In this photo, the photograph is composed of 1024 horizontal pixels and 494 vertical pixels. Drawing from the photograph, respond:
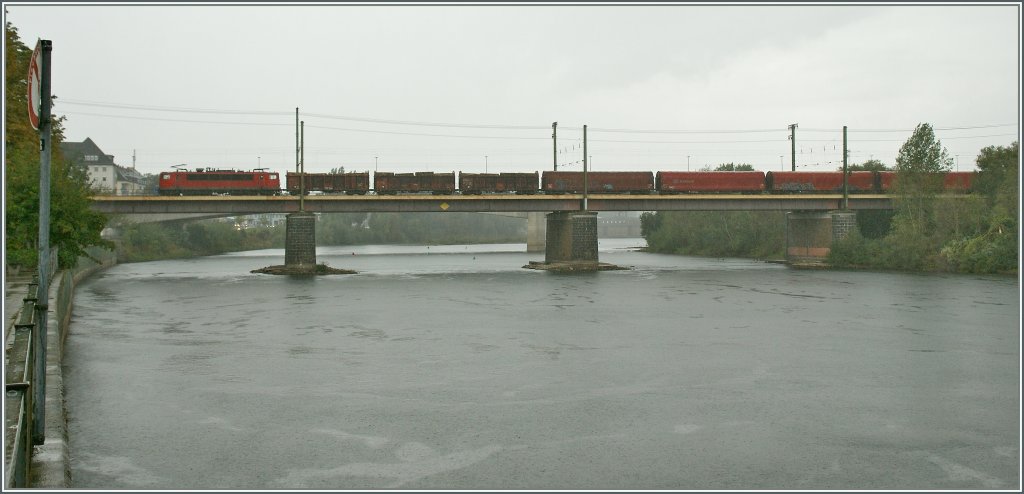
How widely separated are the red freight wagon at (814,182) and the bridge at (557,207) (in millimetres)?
1318

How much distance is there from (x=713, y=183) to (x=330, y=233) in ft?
321

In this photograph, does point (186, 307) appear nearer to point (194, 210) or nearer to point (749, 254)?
point (194, 210)

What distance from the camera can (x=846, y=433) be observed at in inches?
Result: 501

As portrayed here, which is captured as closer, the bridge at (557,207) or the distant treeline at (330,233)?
the bridge at (557,207)

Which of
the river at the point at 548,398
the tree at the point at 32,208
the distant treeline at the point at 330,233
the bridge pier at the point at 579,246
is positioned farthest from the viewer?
the distant treeline at the point at 330,233

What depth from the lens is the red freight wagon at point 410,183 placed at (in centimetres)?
6878

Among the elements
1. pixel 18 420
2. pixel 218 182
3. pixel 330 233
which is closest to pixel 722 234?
pixel 218 182

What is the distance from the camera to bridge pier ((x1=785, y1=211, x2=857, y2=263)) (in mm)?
71562

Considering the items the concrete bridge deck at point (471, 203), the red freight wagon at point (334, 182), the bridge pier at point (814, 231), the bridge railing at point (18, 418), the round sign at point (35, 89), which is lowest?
the bridge railing at point (18, 418)

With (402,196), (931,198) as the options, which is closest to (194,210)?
(402,196)

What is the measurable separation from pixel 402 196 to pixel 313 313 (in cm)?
3517

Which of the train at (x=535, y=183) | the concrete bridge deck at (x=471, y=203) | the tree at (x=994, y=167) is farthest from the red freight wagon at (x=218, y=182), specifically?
the tree at (x=994, y=167)

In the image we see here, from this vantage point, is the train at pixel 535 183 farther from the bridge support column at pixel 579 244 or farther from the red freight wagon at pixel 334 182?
the bridge support column at pixel 579 244

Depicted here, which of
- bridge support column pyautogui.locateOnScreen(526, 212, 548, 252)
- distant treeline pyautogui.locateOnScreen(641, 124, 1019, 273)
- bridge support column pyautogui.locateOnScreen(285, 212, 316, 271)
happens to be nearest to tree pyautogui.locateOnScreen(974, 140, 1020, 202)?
distant treeline pyautogui.locateOnScreen(641, 124, 1019, 273)
